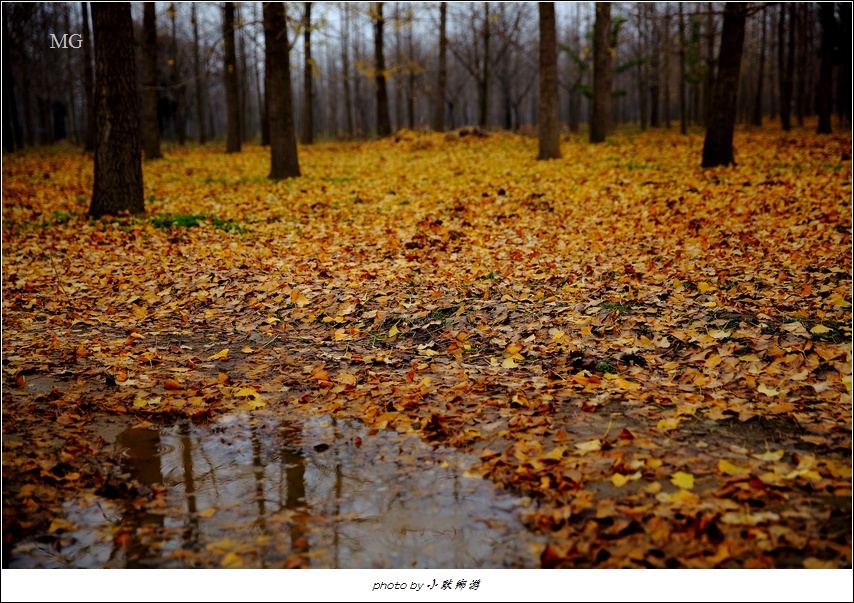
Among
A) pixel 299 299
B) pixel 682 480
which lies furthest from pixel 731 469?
pixel 299 299

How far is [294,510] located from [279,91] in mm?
12446

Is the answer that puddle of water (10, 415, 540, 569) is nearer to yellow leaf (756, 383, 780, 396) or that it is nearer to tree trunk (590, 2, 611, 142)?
yellow leaf (756, 383, 780, 396)

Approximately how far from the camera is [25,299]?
7340 millimetres

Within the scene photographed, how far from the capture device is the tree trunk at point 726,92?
12.5 meters

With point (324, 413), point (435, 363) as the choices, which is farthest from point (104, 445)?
point (435, 363)

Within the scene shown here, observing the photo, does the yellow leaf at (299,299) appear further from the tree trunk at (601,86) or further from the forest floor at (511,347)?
the tree trunk at (601,86)

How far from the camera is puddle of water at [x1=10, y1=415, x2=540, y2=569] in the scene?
3098 mm

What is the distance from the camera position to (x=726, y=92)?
12875 mm

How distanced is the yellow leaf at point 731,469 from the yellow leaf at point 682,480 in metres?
0.19

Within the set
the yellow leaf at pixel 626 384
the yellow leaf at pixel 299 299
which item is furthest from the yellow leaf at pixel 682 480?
the yellow leaf at pixel 299 299

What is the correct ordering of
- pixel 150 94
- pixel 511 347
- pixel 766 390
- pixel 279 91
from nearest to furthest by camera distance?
pixel 766 390, pixel 511 347, pixel 279 91, pixel 150 94

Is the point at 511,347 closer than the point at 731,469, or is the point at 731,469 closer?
the point at 731,469

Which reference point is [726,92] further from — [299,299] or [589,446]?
[589,446]

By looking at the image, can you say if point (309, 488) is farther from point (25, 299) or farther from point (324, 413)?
point (25, 299)
